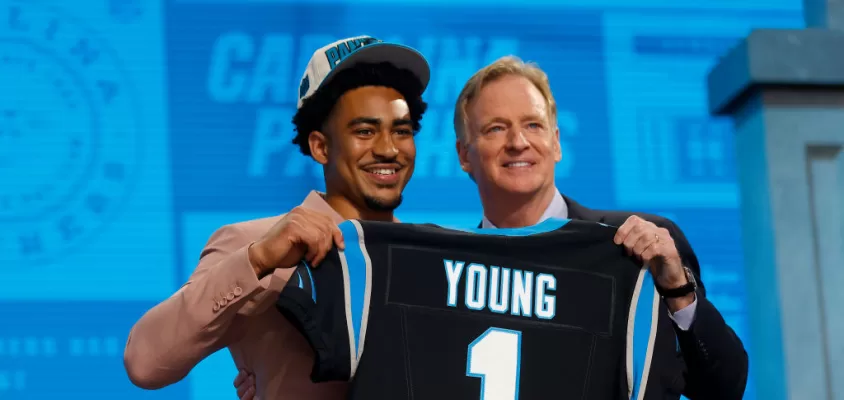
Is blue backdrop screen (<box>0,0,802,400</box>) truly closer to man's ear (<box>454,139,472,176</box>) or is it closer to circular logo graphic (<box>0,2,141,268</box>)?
circular logo graphic (<box>0,2,141,268</box>)

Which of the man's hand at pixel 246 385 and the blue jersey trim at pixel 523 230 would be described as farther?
the man's hand at pixel 246 385

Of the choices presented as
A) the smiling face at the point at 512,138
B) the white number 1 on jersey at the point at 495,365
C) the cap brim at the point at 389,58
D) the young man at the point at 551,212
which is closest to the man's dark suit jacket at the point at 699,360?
the young man at the point at 551,212

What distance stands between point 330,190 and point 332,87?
0.73ft

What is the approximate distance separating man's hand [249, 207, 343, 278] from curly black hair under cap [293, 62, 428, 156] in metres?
0.44

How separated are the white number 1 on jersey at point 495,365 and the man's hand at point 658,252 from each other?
11.0 inches

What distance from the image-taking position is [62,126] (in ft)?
11.5

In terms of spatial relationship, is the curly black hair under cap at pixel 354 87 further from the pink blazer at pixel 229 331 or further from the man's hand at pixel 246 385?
the man's hand at pixel 246 385

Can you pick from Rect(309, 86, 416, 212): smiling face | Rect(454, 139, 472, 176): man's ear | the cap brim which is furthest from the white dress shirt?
the cap brim

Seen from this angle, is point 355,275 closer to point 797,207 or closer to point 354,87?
point 354,87

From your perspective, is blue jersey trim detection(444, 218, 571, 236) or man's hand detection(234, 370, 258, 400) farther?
man's hand detection(234, 370, 258, 400)

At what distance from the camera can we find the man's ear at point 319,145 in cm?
203

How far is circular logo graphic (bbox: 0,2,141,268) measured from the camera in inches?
135

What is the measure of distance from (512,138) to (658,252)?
1.28 ft

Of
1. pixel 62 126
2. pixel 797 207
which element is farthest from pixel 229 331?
pixel 62 126
